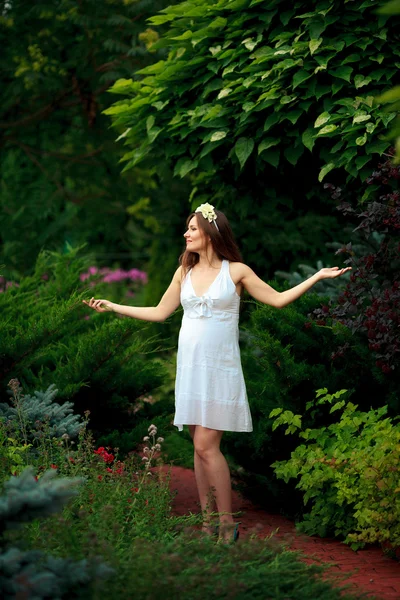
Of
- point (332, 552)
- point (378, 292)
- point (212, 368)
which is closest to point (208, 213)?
point (212, 368)

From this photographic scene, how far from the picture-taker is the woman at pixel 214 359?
4.41m

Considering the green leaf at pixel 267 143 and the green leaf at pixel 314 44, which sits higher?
the green leaf at pixel 314 44

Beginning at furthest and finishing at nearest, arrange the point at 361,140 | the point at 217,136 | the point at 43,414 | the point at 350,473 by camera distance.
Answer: the point at 217,136 → the point at 361,140 → the point at 43,414 → the point at 350,473

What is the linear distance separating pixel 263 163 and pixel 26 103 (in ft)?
18.6

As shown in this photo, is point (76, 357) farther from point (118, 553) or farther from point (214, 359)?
point (118, 553)

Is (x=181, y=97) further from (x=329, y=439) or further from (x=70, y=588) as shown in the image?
(x=70, y=588)

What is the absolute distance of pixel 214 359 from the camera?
4422mm

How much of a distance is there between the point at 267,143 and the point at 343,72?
26.1 inches

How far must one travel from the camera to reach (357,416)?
15.4 feet

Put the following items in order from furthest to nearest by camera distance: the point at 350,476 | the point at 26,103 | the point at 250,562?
1. the point at 26,103
2. the point at 350,476
3. the point at 250,562

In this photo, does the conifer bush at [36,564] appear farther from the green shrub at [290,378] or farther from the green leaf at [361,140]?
the green leaf at [361,140]

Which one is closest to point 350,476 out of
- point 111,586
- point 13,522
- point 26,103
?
point 111,586

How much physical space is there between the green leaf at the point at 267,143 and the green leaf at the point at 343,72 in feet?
1.87

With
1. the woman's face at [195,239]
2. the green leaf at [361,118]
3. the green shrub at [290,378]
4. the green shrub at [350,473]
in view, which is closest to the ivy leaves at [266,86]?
the green leaf at [361,118]
